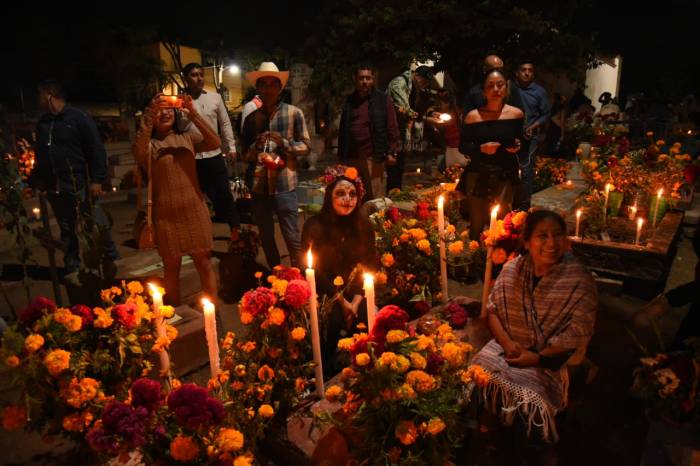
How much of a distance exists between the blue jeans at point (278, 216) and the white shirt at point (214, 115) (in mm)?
1024

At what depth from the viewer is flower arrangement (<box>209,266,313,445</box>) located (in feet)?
7.73

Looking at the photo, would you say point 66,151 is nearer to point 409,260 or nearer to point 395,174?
point 409,260

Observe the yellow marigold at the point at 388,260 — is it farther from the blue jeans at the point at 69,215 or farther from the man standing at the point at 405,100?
the man standing at the point at 405,100

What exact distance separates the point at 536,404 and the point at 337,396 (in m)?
1.13

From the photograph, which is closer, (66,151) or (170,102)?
(170,102)

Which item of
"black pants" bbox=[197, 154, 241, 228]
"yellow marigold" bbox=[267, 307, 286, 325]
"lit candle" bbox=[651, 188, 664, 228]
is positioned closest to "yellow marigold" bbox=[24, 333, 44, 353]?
"yellow marigold" bbox=[267, 307, 286, 325]

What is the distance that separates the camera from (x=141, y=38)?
739 inches

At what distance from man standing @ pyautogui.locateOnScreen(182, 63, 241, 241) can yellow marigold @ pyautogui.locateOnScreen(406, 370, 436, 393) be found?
354 cm

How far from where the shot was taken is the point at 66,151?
4.80m

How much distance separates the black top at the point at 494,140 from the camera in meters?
4.69

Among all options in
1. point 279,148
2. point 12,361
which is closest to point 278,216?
point 279,148

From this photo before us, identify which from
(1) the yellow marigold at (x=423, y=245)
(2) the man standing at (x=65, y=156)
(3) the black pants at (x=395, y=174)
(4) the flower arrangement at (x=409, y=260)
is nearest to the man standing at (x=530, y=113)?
(3) the black pants at (x=395, y=174)

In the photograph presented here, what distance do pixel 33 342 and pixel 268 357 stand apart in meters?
1.00

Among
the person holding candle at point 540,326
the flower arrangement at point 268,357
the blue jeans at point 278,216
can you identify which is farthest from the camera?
the blue jeans at point 278,216
